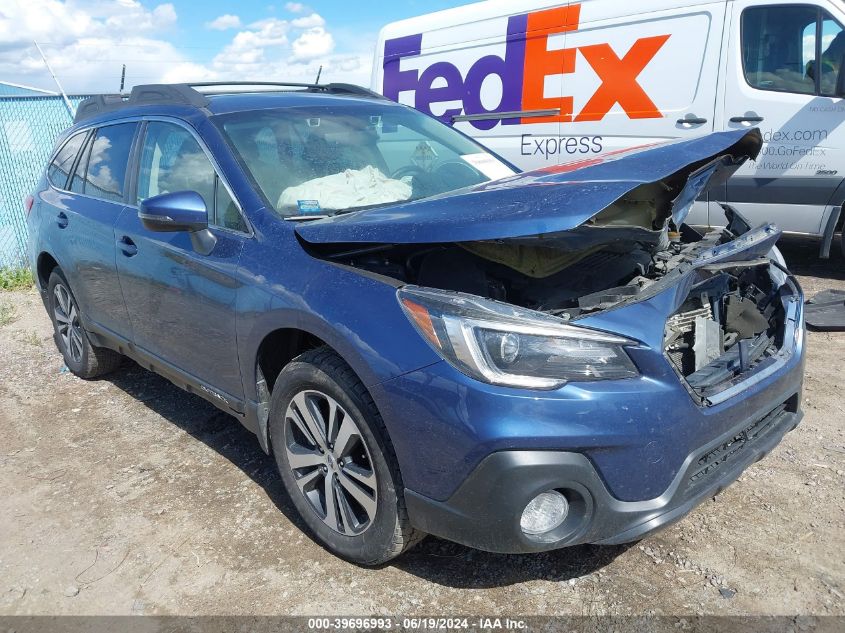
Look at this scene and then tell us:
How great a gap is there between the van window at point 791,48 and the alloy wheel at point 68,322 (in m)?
5.53

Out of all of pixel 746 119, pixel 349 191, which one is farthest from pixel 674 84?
pixel 349 191

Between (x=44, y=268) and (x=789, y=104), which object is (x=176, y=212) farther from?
(x=789, y=104)

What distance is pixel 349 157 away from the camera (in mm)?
3375

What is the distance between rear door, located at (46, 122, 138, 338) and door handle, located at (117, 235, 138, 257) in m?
0.11

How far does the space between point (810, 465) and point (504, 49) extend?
17.4ft

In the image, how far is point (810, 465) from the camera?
10.2 ft

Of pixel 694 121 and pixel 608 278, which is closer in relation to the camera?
pixel 608 278

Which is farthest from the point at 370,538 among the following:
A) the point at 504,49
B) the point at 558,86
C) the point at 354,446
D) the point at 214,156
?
the point at 504,49

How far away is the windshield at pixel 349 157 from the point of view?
3.05 meters

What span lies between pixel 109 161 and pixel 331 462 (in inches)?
98.2

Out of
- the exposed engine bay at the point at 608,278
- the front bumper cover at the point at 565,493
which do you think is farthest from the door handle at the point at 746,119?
the front bumper cover at the point at 565,493

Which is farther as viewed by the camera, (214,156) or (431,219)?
(214,156)

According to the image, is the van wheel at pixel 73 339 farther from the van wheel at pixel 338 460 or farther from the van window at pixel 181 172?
the van wheel at pixel 338 460

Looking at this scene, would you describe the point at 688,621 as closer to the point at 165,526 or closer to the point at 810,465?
the point at 810,465
